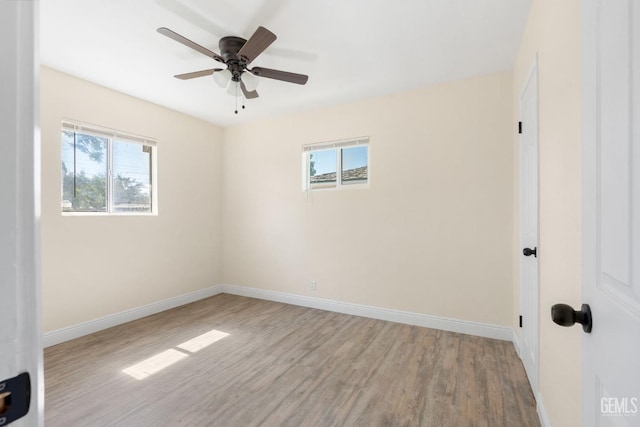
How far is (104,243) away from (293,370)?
258 cm

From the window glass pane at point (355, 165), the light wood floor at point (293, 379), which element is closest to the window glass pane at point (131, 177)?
the light wood floor at point (293, 379)

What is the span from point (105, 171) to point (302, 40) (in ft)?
9.03

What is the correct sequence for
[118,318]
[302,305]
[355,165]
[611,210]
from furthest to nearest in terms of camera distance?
[302,305] → [355,165] → [118,318] → [611,210]

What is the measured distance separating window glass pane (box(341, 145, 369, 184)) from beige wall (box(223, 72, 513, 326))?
15 centimetres

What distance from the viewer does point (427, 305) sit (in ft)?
10.4

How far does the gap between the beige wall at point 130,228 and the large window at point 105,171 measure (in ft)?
0.41

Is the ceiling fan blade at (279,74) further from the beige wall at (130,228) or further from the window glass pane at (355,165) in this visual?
the beige wall at (130,228)

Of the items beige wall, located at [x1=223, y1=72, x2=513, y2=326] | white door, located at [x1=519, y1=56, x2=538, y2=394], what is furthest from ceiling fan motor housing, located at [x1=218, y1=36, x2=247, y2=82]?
white door, located at [x1=519, y1=56, x2=538, y2=394]

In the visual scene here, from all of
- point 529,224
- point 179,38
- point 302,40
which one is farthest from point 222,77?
point 529,224

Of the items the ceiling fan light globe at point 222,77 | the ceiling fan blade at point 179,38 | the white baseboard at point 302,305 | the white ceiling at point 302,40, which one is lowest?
the white baseboard at point 302,305

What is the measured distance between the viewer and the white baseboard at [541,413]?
63.0 inches

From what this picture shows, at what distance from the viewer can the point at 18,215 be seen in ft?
1.32

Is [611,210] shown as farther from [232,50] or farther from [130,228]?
[130,228]

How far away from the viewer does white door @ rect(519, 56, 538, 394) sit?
1898 mm
